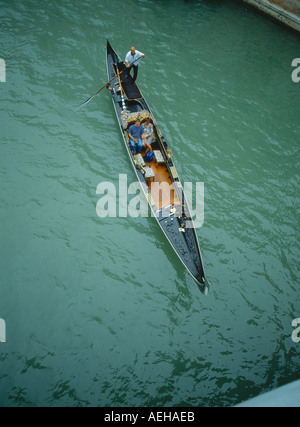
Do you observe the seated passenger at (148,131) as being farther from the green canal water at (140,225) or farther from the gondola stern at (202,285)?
the gondola stern at (202,285)

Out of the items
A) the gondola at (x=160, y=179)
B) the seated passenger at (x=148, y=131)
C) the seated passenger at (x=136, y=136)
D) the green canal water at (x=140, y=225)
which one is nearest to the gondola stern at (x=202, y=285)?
the gondola at (x=160, y=179)

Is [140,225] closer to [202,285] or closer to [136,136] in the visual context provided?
[202,285]

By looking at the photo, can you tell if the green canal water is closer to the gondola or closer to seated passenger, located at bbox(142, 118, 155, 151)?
the gondola

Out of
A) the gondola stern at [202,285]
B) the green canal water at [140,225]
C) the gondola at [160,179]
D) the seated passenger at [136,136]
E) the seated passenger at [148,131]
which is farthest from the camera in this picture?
the seated passenger at [148,131]

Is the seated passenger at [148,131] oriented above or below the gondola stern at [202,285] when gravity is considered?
above

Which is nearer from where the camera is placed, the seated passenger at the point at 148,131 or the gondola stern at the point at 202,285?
the gondola stern at the point at 202,285

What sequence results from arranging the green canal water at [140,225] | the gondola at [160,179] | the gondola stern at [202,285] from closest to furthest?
the green canal water at [140,225] → the gondola stern at [202,285] → the gondola at [160,179]
